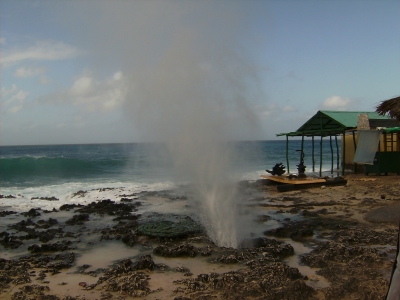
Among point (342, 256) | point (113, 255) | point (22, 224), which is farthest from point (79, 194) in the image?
point (342, 256)

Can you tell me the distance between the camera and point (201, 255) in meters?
8.05

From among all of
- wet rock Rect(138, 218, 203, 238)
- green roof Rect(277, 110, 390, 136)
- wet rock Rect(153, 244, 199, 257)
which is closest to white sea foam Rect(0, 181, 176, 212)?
wet rock Rect(138, 218, 203, 238)

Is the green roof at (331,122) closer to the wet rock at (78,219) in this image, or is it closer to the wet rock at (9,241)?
the wet rock at (78,219)

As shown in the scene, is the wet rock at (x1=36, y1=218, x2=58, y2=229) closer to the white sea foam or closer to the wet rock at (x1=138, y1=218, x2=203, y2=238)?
the white sea foam

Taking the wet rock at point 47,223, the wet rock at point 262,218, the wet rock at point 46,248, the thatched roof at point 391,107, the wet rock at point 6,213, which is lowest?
the wet rock at point 6,213

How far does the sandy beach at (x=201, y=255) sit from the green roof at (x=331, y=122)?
6.11m

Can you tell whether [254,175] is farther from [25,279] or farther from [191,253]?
[25,279]

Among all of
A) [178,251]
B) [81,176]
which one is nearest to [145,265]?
[178,251]

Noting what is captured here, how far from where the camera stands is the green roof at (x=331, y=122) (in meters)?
19.4

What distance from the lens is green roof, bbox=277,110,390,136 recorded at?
63.6ft

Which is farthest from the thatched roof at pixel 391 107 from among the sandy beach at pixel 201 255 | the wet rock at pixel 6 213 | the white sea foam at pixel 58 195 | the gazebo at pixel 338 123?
the wet rock at pixel 6 213

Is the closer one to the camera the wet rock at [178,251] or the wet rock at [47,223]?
the wet rock at [178,251]

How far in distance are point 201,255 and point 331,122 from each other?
1565cm

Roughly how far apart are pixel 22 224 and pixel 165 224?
5398 mm
